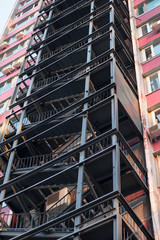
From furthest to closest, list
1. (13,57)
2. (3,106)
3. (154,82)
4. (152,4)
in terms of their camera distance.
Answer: (13,57)
(3,106)
(152,4)
(154,82)

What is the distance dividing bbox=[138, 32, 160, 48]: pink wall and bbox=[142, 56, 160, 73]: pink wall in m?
2.25

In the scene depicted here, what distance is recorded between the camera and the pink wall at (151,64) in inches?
855

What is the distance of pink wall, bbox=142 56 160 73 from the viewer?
21.7m

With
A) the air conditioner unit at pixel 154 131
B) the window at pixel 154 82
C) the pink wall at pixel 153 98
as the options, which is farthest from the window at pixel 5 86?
the air conditioner unit at pixel 154 131

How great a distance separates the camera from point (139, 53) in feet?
77.1

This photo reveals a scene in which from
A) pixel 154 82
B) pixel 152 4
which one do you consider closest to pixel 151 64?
pixel 154 82

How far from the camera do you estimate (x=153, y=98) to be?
1956 cm

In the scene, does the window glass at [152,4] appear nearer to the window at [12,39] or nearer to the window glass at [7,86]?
the window glass at [7,86]

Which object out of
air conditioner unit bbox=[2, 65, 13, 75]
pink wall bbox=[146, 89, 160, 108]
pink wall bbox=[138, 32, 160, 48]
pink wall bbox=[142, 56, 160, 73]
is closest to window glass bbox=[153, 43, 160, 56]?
pink wall bbox=[138, 32, 160, 48]

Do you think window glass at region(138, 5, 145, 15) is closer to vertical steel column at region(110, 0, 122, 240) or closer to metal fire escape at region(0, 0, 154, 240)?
metal fire escape at region(0, 0, 154, 240)

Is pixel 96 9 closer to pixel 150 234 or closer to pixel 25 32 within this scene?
pixel 150 234

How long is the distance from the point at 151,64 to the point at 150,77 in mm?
874

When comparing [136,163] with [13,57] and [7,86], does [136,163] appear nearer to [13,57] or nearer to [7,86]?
[7,86]

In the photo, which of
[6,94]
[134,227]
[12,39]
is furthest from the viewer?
[12,39]
